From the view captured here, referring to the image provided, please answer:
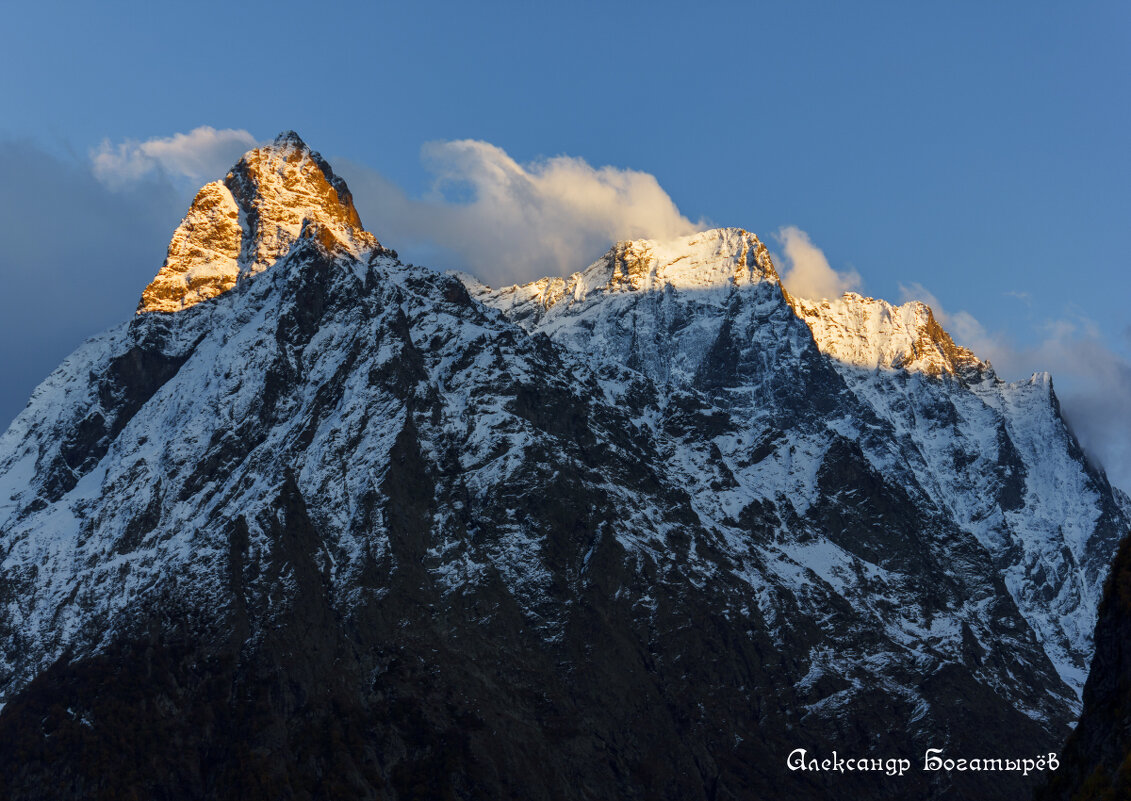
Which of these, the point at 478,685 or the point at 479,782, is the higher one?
the point at 478,685

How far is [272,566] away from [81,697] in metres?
30.1

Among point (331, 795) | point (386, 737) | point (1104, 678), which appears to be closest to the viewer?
point (1104, 678)

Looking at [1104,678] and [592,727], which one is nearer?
[1104,678]

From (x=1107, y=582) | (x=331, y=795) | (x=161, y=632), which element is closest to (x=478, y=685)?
(x=331, y=795)

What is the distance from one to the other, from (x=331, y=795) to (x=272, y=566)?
4027cm

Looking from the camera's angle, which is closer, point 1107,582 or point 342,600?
point 1107,582

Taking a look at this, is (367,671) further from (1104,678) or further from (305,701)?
(1104,678)

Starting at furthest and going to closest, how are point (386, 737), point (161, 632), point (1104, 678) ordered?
point (161, 632)
point (386, 737)
point (1104, 678)

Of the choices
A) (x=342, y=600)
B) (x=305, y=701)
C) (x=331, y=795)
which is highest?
(x=342, y=600)

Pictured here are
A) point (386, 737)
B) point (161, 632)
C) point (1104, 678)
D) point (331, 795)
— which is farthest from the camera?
point (161, 632)

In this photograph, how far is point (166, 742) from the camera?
17525 cm

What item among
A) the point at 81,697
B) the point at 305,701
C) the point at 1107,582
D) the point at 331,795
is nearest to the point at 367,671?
the point at 305,701

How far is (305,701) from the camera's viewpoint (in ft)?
591

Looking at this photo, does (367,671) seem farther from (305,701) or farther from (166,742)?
(166,742)
